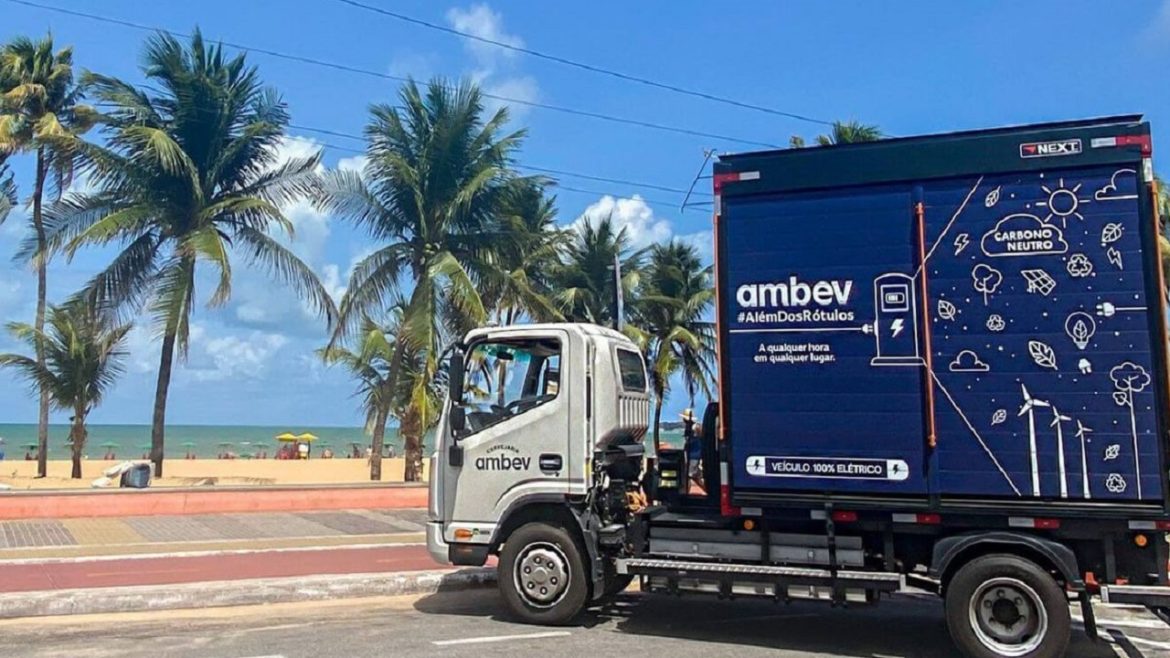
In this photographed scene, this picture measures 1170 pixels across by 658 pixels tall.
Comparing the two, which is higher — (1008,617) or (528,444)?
(528,444)

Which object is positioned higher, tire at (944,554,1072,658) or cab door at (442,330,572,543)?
cab door at (442,330,572,543)

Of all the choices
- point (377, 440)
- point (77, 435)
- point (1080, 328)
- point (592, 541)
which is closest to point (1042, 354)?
point (1080, 328)

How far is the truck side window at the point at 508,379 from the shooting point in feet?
28.7

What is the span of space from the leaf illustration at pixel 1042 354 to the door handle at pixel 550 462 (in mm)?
4091

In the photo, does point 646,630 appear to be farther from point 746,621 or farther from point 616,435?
point 616,435

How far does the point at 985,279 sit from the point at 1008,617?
2.65 m

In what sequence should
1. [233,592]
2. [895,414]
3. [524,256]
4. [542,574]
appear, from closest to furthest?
[895,414] → [542,574] → [233,592] → [524,256]

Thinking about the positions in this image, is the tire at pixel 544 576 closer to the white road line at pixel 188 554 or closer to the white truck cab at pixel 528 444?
the white truck cab at pixel 528 444

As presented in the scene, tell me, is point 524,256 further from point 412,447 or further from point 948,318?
point 948,318

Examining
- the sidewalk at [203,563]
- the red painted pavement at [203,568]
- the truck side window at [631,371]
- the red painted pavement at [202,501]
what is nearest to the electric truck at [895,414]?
the truck side window at [631,371]

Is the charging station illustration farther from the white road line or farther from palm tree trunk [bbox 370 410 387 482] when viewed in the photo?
palm tree trunk [bbox 370 410 387 482]

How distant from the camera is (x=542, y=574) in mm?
8438

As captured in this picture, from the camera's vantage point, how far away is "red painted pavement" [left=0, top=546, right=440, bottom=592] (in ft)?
32.9

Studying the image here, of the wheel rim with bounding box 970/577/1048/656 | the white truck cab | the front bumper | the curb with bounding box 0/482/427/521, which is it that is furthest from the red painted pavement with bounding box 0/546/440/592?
the wheel rim with bounding box 970/577/1048/656
